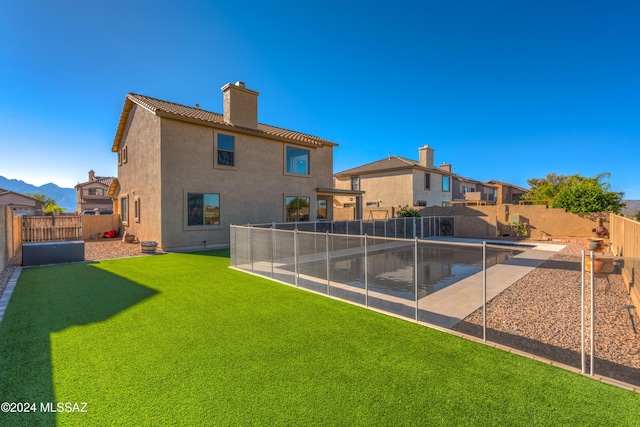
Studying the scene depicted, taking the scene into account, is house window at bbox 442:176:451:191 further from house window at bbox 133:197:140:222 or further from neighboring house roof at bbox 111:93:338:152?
house window at bbox 133:197:140:222

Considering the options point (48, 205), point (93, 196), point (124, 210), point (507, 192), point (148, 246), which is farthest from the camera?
point (48, 205)

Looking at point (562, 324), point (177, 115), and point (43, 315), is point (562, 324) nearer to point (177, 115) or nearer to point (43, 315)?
point (43, 315)

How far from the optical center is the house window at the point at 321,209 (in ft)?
68.5

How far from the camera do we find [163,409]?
2.97 meters

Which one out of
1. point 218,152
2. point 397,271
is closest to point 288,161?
point 218,152

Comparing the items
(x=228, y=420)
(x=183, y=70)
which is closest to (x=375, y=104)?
(x=183, y=70)

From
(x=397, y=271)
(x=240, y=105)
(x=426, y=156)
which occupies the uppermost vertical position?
(x=240, y=105)

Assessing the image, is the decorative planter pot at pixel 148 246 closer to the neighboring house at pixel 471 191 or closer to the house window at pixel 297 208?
the house window at pixel 297 208

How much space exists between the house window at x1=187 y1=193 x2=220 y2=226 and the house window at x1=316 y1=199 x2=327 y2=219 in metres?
7.70

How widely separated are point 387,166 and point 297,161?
15060 mm

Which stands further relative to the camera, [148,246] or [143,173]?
[143,173]

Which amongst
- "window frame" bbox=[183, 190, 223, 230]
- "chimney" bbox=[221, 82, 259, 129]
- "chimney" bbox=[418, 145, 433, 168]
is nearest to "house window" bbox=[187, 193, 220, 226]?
"window frame" bbox=[183, 190, 223, 230]

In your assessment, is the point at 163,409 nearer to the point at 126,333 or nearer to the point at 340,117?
the point at 126,333

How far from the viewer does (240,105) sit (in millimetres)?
16750
